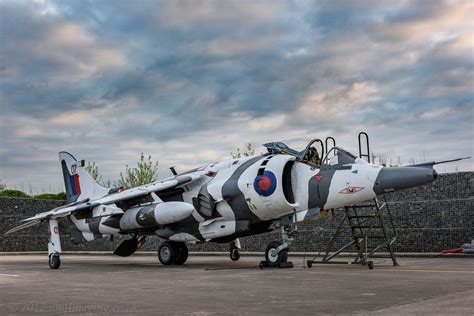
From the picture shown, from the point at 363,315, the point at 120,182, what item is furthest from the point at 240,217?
the point at 120,182

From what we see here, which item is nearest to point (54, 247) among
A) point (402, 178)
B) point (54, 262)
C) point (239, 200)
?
point (54, 262)

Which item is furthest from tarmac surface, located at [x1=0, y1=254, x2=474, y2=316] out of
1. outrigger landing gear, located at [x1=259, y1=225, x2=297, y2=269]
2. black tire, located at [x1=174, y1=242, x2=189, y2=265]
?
black tire, located at [x1=174, y1=242, x2=189, y2=265]

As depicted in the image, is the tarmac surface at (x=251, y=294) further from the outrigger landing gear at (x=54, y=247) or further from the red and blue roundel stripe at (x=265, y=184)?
the outrigger landing gear at (x=54, y=247)

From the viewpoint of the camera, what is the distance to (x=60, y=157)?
22094 mm

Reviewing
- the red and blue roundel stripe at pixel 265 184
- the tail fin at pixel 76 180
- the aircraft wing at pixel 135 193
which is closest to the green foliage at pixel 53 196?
the tail fin at pixel 76 180

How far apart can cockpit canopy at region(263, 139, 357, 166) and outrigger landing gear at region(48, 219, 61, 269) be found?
6.71 metres

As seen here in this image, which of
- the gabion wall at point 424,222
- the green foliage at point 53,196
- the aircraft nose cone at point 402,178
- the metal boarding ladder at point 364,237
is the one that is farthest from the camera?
the green foliage at point 53,196

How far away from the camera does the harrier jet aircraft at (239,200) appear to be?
46.9ft

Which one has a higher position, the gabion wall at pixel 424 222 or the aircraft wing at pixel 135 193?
the aircraft wing at pixel 135 193

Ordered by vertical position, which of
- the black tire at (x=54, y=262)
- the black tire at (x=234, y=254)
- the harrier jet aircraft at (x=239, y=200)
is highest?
the harrier jet aircraft at (x=239, y=200)

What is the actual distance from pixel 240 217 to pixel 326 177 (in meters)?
2.88

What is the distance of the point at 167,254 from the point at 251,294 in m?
9.14

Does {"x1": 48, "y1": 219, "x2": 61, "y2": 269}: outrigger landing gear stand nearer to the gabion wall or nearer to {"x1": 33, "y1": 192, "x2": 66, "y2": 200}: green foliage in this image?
the gabion wall

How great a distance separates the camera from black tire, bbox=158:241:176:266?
1788cm
